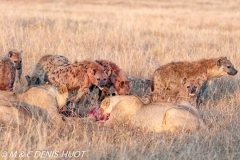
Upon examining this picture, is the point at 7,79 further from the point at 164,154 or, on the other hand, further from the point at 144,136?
the point at 164,154

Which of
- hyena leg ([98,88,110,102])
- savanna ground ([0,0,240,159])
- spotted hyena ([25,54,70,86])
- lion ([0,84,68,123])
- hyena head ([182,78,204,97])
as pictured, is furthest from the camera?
spotted hyena ([25,54,70,86])

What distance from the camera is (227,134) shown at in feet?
22.6

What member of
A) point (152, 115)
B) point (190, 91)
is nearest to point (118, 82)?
point (190, 91)

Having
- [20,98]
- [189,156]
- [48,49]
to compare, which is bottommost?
[189,156]

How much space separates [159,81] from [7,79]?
2.85 meters

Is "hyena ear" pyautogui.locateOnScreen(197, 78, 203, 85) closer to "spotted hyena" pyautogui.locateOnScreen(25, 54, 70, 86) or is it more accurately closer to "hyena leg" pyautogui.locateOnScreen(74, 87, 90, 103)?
"hyena leg" pyautogui.locateOnScreen(74, 87, 90, 103)

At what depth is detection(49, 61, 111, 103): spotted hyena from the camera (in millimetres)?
8461

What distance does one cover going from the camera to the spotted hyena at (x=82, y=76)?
333 inches

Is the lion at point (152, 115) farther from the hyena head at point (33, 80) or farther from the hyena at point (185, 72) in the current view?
the hyena head at point (33, 80)

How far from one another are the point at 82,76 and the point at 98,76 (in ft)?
1.08

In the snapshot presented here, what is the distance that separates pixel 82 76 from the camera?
8625 mm

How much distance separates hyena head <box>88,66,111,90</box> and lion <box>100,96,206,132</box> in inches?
40.1

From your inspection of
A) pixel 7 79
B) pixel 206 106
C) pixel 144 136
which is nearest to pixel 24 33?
pixel 7 79

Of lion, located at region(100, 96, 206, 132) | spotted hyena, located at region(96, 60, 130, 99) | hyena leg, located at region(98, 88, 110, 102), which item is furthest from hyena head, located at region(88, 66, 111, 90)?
lion, located at region(100, 96, 206, 132)
